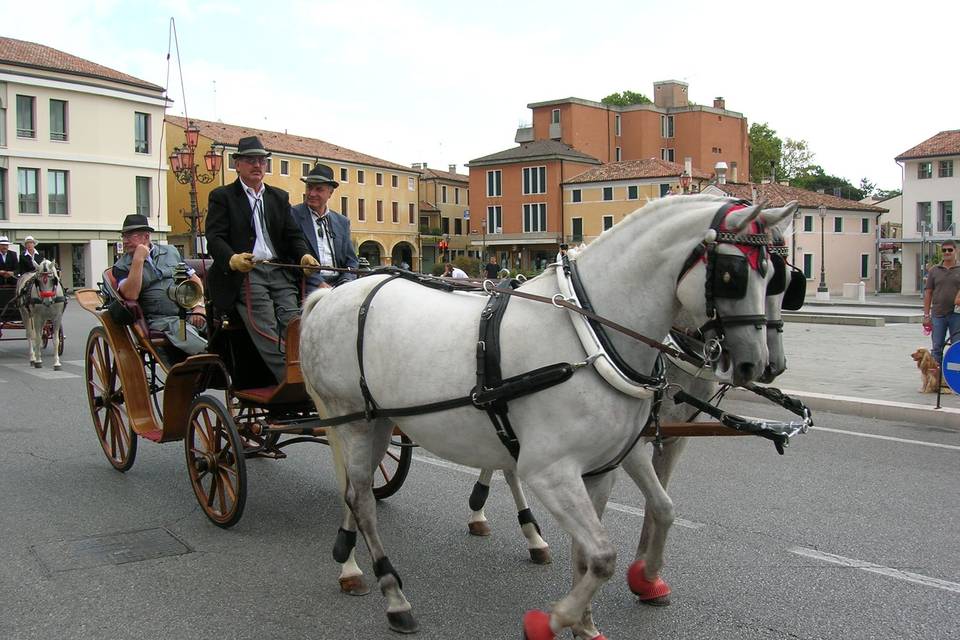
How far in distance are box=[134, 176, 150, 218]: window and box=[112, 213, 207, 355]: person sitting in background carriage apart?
1827 inches

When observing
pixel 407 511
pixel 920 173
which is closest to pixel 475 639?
pixel 407 511

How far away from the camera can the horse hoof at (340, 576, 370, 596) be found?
4.64 meters

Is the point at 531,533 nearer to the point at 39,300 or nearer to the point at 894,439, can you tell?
the point at 894,439

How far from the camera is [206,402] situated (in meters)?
5.91

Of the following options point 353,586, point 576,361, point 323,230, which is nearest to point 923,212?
point 323,230

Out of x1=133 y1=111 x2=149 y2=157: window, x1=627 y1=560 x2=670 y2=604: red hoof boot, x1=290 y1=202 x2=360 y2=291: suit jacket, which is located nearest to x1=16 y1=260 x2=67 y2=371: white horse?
x1=290 y1=202 x2=360 y2=291: suit jacket

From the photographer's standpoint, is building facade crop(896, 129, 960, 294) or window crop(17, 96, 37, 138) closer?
window crop(17, 96, 37, 138)

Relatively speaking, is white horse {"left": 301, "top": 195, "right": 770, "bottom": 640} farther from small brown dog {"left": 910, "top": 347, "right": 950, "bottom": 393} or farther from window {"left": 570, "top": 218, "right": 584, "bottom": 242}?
window {"left": 570, "top": 218, "right": 584, "bottom": 242}

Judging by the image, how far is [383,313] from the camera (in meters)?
4.36

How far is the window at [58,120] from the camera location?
152ft

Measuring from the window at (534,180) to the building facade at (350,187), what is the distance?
11.7m

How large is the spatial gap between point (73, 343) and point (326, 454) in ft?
44.4

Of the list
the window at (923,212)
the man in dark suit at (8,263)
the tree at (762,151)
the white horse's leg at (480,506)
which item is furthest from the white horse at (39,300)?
the tree at (762,151)

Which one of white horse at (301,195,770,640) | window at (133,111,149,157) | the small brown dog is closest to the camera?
white horse at (301,195,770,640)
